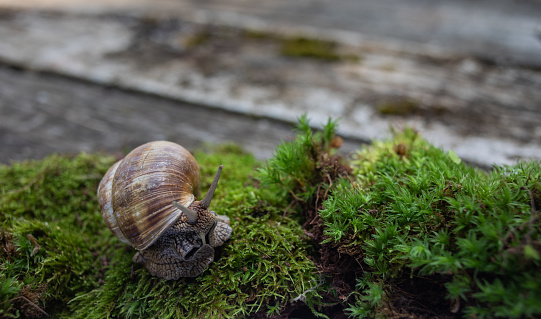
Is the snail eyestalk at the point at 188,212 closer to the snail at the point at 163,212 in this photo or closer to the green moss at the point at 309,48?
the snail at the point at 163,212

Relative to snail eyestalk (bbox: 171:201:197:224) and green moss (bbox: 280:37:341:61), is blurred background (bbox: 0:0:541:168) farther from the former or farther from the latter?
snail eyestalk (bbox: 171:201:197:224)

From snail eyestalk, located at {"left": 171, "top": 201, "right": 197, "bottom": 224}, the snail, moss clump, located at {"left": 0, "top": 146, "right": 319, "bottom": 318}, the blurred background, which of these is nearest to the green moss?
the blurred background

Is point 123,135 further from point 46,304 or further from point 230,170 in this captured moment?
point 46,304

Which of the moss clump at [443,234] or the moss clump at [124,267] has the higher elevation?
the moss clump at [443,234]

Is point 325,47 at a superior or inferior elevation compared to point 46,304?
superior

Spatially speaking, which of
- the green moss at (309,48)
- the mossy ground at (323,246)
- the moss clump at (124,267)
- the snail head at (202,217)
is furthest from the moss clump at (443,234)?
the green moss at (309,48)

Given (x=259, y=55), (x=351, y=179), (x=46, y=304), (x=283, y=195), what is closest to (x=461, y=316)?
(x=351, y=179)
